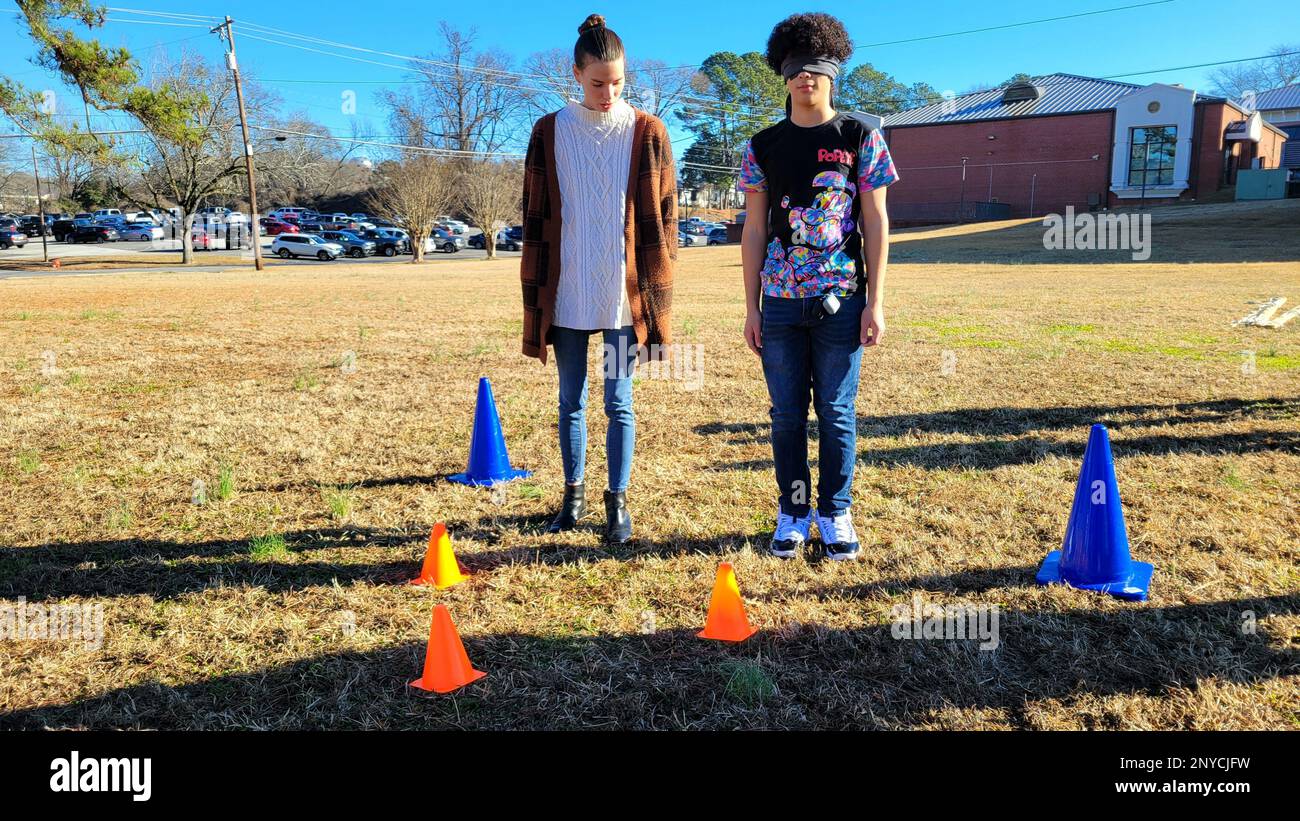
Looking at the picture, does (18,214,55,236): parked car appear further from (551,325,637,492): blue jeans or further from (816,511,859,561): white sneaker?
(816,511,859,561): white sneaker

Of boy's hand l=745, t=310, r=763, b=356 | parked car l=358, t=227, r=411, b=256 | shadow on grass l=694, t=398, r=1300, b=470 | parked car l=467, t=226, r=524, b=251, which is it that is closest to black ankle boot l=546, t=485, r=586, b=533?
boy's hand l=745, t=310, r=763, b=356

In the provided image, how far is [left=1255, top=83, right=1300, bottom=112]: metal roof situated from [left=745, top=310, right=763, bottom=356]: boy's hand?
7681 cm

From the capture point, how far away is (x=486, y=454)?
14.9 feet

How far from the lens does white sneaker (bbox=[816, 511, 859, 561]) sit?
3.41 metres

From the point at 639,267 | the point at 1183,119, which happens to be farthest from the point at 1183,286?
the point at 1183,119

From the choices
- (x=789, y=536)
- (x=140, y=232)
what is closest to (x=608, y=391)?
(x=789, y=536)

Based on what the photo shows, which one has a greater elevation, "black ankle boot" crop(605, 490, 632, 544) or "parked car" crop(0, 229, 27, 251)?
"parked car" crop(0, 229, 27, 251)

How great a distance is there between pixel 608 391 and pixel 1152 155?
165ft

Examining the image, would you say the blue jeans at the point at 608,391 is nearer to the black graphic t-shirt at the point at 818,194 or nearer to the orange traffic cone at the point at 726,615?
the black graphic t-shirt at the point at 818,194

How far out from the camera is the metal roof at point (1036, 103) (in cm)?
4575

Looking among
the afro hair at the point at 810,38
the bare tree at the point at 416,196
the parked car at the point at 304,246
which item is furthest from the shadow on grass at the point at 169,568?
the parked car at the point at 304,246

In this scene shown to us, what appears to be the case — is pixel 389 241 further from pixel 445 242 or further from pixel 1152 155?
pixel 1152 155
